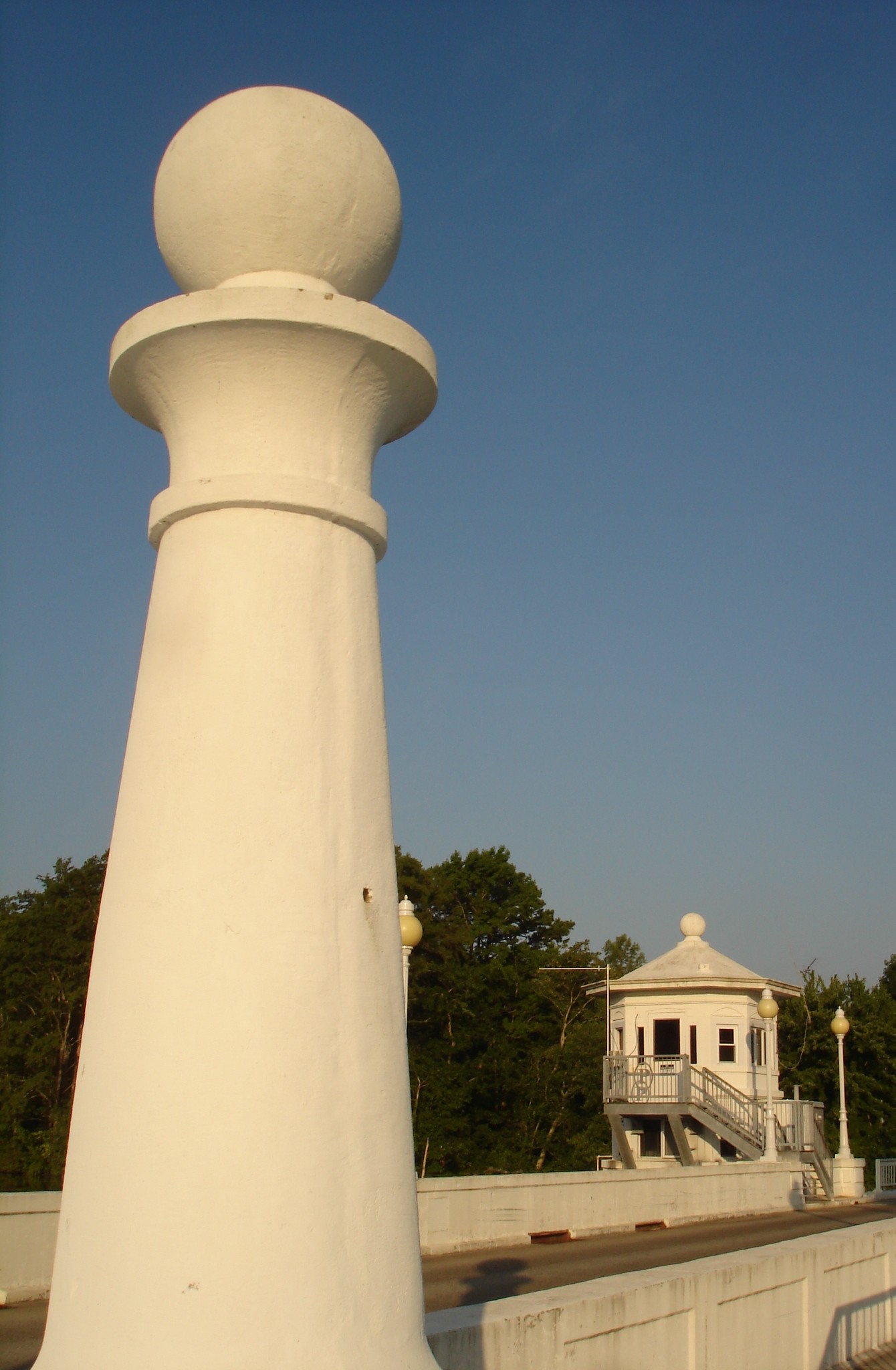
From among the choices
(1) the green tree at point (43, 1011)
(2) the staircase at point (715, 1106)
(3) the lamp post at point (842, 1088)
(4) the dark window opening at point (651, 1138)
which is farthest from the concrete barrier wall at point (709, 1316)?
(1) the green tree at point (43, 1011)

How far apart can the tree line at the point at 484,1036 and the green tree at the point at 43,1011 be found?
0.06 metres

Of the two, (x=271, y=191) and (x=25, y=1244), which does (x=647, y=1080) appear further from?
(x=271, y=191)

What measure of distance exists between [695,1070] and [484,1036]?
1946 centimetres

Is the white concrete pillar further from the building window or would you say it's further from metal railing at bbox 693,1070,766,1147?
the building window

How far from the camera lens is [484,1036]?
157 ft

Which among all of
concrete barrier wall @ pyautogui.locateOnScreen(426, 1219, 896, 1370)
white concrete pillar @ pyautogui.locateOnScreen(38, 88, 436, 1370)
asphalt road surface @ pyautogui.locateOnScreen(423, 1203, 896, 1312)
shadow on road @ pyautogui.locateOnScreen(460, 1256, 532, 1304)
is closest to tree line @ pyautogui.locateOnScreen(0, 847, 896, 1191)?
asphalt road surface @ pyautogui.locateOnScreen(423, 1203, 896, 1312)

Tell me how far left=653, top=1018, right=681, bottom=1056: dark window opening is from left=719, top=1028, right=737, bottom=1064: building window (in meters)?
1.04

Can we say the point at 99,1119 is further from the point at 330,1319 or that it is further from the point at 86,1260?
the point at 330,1319

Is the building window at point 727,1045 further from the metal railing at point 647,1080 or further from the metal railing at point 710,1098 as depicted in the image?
the metal railing at point 647,1080

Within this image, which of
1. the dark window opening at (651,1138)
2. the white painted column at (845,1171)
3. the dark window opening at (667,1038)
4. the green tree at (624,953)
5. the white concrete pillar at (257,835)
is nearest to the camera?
the white concrete pillar at (257,835)

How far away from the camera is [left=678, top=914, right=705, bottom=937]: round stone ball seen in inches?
1330

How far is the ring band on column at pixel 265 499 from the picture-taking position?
156 inches

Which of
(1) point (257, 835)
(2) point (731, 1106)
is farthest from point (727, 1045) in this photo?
(1) point (257, 835)

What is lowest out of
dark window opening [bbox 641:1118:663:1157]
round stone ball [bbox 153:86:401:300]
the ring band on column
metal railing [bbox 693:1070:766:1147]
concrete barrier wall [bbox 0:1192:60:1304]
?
concrete barrier wall [bbox 0:1192:60:1304]
